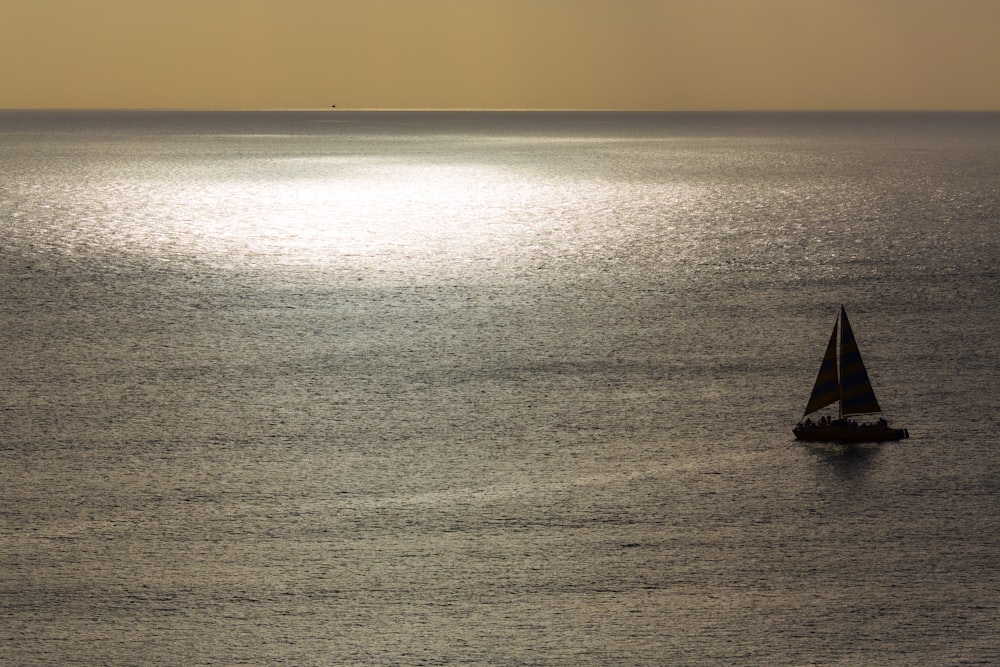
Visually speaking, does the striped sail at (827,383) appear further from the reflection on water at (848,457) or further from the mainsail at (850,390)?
the reflection on water at (848,457)

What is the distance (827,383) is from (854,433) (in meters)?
3.43

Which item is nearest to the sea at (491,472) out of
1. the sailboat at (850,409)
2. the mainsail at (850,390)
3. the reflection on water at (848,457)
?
the reflection on water at (848,457)

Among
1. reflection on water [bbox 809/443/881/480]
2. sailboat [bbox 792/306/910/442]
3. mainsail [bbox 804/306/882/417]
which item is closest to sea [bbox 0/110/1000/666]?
reflection on water [bbox 809/443/881/480]

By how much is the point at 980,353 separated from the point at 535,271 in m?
47.3

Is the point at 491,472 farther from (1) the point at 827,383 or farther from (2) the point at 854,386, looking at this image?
(2) the point at 854,386

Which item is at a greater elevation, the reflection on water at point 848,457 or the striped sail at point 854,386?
the striped sail at point 854,386

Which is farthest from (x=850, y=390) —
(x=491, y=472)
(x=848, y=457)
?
(x=491, y=472)

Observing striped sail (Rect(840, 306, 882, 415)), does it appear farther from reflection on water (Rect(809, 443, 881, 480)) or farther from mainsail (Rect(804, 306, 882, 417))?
reflection on water (Rect(809, 443, 881, 480))

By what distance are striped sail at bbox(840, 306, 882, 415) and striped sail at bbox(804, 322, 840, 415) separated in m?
0.96

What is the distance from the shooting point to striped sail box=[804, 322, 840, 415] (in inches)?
2544

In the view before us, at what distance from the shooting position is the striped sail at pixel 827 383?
6462 cm

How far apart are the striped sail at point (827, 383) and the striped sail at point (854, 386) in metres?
0.96

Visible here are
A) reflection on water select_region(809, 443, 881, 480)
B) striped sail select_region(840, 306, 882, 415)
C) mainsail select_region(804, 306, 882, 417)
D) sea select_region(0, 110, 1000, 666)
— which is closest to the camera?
sea select_region(0, 110, 1000, 666)

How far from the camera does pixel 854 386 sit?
6600 centimetres
